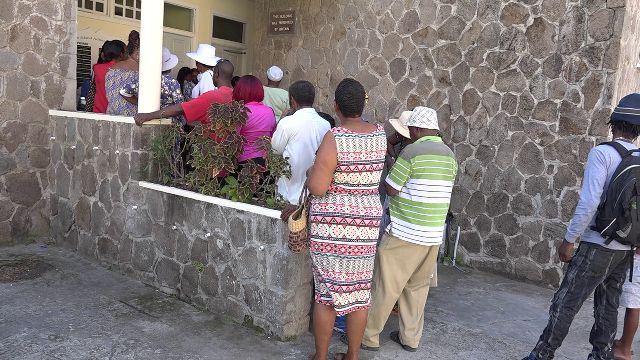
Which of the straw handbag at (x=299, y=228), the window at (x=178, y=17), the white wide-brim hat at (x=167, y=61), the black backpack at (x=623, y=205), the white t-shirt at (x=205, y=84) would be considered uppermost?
the window at (x=178, y=17)

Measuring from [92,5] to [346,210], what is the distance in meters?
5.61

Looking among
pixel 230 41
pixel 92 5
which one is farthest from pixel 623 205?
pixel 230 41

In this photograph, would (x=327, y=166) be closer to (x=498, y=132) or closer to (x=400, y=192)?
(x=400, y=192)

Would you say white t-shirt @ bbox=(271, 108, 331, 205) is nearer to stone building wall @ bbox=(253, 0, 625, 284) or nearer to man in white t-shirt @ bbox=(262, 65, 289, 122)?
man in white t-shirt @ bbox=(262, 65, 289, 122)

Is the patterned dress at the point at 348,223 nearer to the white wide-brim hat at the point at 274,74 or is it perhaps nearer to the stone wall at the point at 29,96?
the white wide-brim hat at the point at 274,74

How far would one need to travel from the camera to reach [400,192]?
152 inches

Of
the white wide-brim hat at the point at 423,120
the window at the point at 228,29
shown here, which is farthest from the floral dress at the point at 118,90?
the window at the point at 228,29

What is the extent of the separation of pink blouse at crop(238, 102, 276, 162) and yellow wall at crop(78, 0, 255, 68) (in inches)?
152

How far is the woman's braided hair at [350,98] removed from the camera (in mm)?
3379

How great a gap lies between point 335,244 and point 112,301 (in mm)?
2257

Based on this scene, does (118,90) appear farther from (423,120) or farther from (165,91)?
(423,120)

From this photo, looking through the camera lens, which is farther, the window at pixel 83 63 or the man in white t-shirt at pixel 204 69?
the window at pixel 83 63

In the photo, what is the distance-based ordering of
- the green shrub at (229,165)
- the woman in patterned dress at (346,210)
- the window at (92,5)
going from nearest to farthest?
the woman in patterned dress at (346,210), the green shrub at (229,165), the window at (92,5)

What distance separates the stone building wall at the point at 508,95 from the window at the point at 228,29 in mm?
2814
